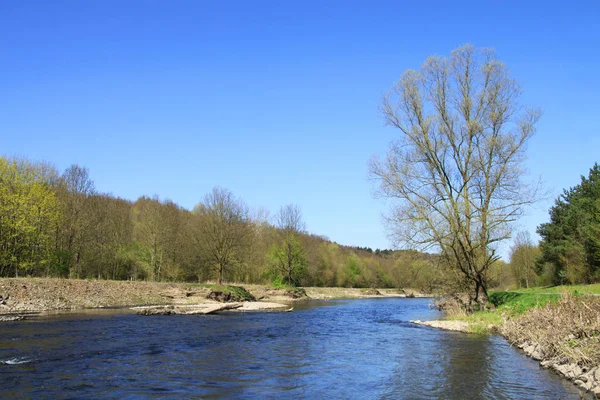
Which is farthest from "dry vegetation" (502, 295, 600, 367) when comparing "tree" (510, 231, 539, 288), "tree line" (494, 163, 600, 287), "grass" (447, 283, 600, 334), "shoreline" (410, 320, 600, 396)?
"tree" (510, 231, 539, 288)

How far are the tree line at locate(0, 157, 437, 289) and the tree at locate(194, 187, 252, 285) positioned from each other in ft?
0.41

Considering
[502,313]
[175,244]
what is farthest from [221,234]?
[502,313]

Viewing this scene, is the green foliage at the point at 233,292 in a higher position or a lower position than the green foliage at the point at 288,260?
lower

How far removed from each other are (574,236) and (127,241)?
172ft

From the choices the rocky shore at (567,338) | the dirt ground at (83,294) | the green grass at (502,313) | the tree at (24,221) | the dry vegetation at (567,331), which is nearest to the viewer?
the rocky shore at (567,338)

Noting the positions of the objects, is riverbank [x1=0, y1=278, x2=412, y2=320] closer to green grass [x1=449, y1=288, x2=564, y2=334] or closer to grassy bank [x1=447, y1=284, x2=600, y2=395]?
green grass [x1=449, y1=288, x2=564, y2=334]

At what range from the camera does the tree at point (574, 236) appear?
44969 millimetres

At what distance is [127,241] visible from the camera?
56562 millimetres

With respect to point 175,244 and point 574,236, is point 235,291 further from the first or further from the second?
point 574,236

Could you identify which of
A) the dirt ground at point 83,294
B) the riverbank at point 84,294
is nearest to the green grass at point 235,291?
the riverbank at point 84,294

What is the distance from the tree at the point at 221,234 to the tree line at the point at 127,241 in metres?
0.13

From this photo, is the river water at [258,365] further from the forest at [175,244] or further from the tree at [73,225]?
the tree at [73,225]

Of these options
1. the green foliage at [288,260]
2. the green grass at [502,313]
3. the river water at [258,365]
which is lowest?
the river water at [258,365]

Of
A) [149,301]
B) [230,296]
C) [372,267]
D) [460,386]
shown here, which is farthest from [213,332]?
[372,267]
